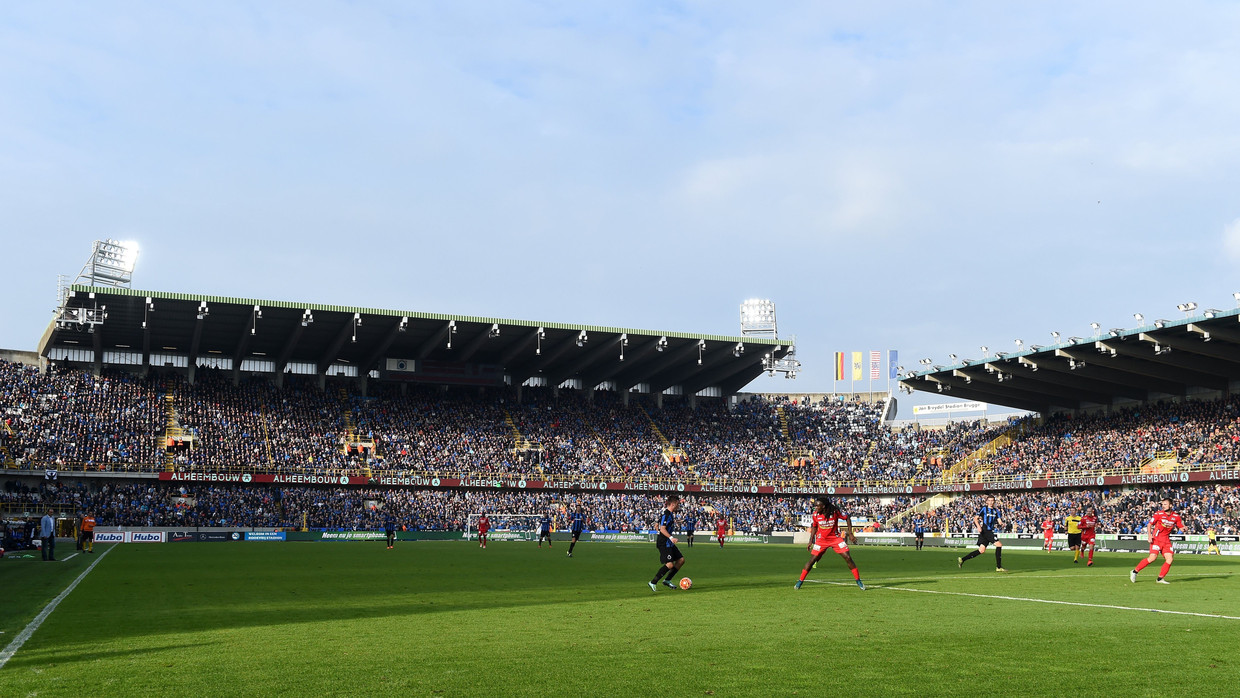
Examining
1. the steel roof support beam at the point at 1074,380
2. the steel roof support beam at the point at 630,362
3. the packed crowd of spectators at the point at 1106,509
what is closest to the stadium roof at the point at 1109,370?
the steel roof support beam at the point at 1074,380

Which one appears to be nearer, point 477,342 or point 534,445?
point 477,342

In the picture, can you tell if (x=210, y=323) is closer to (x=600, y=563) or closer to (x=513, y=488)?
(x=513, y=488)

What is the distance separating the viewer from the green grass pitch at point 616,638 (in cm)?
913

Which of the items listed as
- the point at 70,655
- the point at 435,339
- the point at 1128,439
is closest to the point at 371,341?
the point at 435,339

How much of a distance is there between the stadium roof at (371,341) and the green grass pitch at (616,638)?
44.2m

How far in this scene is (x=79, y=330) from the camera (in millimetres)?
67250

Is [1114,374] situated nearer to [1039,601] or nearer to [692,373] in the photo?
[692,373]

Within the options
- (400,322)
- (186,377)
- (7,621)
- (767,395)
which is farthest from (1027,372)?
(7,621)

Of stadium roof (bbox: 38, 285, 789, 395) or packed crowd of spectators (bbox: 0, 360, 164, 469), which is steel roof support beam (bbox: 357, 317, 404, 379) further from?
packed crowd of spectators (bbox: 0, 360, 164, 469)

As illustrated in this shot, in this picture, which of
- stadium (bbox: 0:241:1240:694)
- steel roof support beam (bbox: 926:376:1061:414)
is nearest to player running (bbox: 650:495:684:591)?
stadium (bbox: 0:241:1240:694)

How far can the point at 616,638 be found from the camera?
12.5 meters

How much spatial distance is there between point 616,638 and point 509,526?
188ft

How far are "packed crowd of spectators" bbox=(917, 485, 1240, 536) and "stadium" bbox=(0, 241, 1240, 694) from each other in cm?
26

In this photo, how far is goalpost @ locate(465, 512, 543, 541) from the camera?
6606cm
